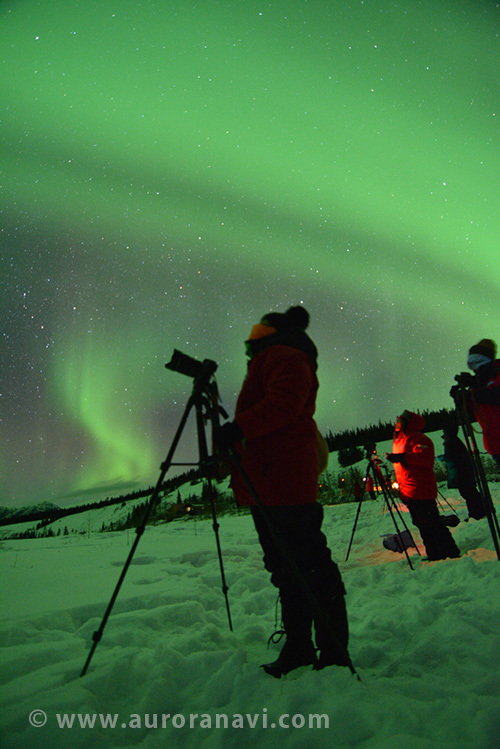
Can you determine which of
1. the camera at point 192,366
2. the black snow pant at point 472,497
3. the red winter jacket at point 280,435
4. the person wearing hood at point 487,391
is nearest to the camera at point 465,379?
the person wearing hood at point 487,391

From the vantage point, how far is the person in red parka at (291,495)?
7.33 ft

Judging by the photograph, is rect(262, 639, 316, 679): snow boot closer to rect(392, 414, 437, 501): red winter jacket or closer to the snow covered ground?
the snow covered ground

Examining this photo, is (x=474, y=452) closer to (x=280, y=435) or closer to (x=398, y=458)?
(x=398, y=458)

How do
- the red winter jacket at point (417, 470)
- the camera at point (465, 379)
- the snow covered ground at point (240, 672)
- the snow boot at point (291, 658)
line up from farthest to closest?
1. the red winter jacket at point (417, 470)
2. the camera at point (465, 379)
3. the snow boot at point (291, 658)
4. the snow covered ground at point (240, 672)

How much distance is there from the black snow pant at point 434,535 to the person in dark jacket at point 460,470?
3.99ft

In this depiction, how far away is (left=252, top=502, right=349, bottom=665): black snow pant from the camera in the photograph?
7.54 feet

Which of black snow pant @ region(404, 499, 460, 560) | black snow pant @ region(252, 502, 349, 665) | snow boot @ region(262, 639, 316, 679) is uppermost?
black snow pant @ region(252, 502, 349, 665)

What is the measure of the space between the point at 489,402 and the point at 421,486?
185 cm

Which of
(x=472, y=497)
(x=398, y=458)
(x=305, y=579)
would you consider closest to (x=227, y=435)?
(x=305, y=579)

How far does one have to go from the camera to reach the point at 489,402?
408cm

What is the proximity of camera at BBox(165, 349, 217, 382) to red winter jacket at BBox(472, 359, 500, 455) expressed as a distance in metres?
3.44

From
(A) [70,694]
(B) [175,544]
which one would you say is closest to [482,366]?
(A) [70,694]

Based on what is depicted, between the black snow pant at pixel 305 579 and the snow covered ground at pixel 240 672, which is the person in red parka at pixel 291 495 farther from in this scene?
the snow covered ground at pixel 240 672

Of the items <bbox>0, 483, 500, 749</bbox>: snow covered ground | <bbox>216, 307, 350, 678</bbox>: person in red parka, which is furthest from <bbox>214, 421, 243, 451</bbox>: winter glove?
<bbox>0, 483, 500, 749</bbox>: snow covered ground
